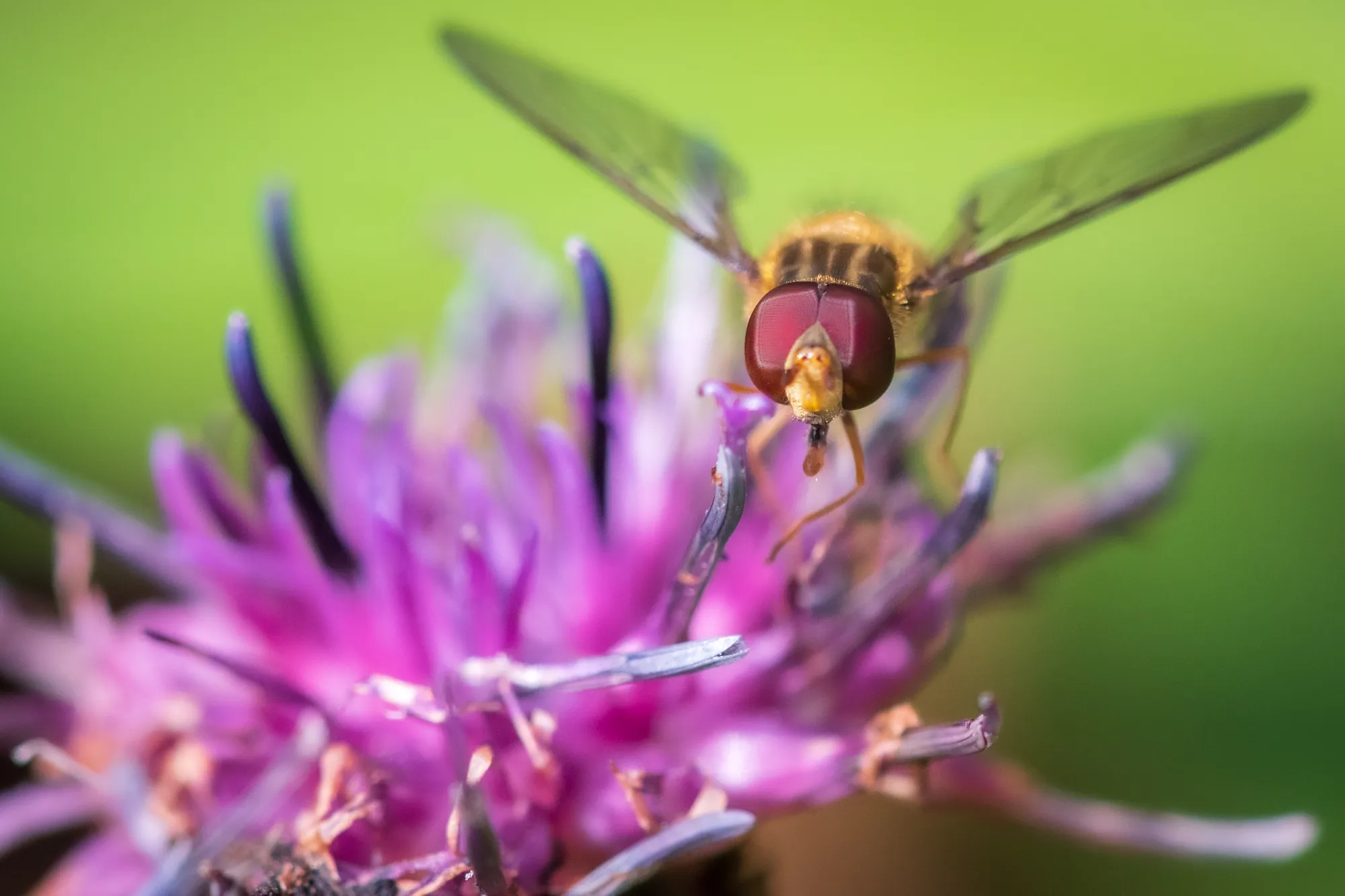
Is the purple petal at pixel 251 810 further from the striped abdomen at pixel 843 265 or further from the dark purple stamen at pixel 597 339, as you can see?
the striped abdomen at pixel 843 265

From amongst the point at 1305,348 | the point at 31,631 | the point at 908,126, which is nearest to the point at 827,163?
the point at 908,126

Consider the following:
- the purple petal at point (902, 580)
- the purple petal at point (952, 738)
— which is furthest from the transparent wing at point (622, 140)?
the purple petal at point (952, 738)

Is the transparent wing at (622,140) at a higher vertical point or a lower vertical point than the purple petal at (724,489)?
higher

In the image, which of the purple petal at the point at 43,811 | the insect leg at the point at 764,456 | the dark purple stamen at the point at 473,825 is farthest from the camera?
the purple petal at the point at 43,811

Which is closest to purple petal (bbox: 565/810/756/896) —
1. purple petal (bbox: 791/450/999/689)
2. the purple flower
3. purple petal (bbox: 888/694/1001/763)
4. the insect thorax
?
the purple flower

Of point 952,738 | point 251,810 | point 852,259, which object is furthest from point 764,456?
point 251,810

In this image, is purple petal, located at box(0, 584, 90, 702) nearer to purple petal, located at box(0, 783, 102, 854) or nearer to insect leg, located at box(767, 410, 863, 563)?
purple petal, located at box(0, 783, 102, 854)

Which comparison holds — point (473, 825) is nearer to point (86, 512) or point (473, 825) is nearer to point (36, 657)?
point (86, 512)
